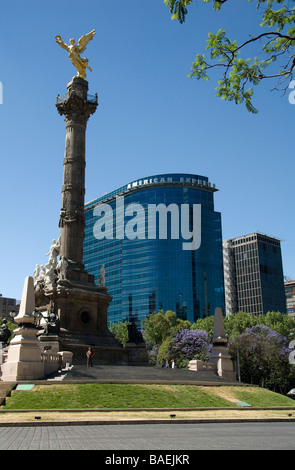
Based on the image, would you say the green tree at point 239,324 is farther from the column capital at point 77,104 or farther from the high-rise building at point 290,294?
the high-rise building at point 290,294

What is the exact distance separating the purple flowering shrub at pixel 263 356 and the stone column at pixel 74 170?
85.5 ft

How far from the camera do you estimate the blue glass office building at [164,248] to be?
389 feet

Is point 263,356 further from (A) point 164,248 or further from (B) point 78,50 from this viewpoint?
(A) point 164,248

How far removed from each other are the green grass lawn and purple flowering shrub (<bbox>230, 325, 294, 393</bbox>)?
2936 centimetres

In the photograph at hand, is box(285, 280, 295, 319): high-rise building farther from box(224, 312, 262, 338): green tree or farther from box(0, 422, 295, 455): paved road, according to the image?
box(0, 422, 295, 455): paved road

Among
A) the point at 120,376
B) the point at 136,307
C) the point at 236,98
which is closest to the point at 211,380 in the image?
the point at 120,376

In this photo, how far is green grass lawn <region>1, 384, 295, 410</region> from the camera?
21.8 m

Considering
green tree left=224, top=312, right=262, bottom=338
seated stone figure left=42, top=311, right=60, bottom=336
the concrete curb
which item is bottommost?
the concrete curb

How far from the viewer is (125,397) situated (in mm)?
23766

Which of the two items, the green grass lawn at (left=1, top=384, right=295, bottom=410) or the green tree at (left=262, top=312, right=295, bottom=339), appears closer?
the green grass lawn at (left=1, top=384, right=295, bottom=410)

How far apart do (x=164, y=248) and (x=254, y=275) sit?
135ft

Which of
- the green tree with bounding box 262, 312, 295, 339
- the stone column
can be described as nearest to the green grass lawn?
the stone column

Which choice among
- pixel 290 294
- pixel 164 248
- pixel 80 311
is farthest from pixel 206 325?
pixel 290 294

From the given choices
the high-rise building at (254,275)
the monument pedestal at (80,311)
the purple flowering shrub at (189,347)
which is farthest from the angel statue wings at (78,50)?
the high-rise building at (254,275)
